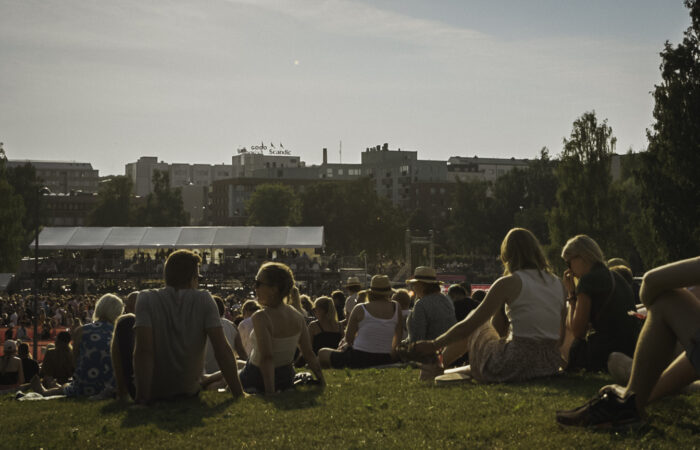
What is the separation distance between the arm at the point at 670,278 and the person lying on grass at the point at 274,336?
10.3 feet

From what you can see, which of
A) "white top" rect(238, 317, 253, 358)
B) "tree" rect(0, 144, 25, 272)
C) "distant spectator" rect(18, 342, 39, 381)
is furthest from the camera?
"tree" rect(0, 144, 25, 272)

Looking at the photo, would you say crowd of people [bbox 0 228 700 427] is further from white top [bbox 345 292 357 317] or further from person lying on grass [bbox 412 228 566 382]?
white top [bbox 345 292 357 317]

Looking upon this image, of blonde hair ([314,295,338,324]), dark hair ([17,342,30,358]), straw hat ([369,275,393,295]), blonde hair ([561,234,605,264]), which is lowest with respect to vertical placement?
dark hair ([17,342,30,358])

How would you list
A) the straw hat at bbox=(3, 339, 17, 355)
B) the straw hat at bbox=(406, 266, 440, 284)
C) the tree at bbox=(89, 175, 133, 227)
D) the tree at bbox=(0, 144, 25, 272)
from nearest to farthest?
1. the straw hat at bbox=(406, 266, 440, 284)
2. the straw hat at bbox=(3, 339, 17, 355)
3. the tree at bbox=(0, 144, 25, 272)
4. the tree at bbox=(89, 175, 133, 227)

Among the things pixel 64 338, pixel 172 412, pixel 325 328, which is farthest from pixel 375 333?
pixel 64 338

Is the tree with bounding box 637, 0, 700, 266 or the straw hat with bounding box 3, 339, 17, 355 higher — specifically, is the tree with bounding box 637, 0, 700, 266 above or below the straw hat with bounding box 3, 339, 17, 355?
above

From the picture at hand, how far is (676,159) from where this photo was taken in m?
35.8

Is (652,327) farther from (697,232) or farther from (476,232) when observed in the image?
(476,232)

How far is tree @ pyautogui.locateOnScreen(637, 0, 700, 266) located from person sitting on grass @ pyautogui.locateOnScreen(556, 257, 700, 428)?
3200 cm

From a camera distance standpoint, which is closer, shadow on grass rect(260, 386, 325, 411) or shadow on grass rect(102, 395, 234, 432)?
shadow on grass rect(102, 395, 234, 432)

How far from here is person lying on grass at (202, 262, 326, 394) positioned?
7.05 m

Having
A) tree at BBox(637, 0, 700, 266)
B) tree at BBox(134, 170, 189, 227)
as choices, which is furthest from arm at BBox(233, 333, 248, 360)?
tree at BBox(134, 170, 189, 227)

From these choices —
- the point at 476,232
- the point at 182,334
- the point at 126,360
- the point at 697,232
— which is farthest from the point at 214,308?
the point at 476,232

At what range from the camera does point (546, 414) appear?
5633mm
